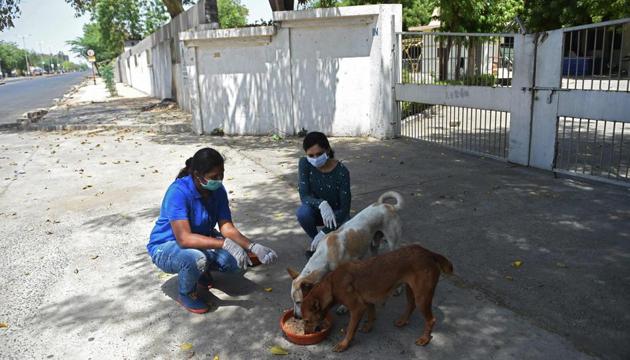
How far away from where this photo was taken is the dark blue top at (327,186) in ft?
14.6

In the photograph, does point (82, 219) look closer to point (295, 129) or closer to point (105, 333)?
point (105, 333)

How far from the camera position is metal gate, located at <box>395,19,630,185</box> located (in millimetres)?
6395

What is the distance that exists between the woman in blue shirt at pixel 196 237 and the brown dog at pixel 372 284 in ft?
2.06

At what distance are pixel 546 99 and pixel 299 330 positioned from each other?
17.7 feet

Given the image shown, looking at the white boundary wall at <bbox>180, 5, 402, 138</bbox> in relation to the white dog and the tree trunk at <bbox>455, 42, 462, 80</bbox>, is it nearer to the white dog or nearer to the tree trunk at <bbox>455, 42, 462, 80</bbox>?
the tree trunk at <bbox>455, 42, 462, 80</bbox>

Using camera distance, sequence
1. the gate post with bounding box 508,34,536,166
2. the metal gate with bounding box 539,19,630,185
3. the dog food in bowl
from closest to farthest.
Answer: the dog food in bowl → the metal gate with bounding box 539,19,630,185 → the gate post with bounding box 508,34,536,166

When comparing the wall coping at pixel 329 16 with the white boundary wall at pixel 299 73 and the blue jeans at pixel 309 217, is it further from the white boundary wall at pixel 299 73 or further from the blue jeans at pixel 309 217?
the blue jeans at pixel 309 217

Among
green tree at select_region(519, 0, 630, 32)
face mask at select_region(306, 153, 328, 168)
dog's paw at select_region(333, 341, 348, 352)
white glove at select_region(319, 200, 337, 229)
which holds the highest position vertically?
green tree at select_region(519, 0, 630, 32)

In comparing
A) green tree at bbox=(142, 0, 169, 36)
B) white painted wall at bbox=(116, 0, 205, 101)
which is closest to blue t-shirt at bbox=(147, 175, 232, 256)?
white painted wall at bbox=(116, 0, 205, 101)

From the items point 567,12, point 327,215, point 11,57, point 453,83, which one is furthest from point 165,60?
point 11,57

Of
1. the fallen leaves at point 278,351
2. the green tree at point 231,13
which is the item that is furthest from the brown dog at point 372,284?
the green tree at point 231,13

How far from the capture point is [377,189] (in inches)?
272

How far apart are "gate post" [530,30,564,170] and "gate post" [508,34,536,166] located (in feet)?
0.30

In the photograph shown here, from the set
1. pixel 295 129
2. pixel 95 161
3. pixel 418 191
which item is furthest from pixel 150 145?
pixel 418 191
